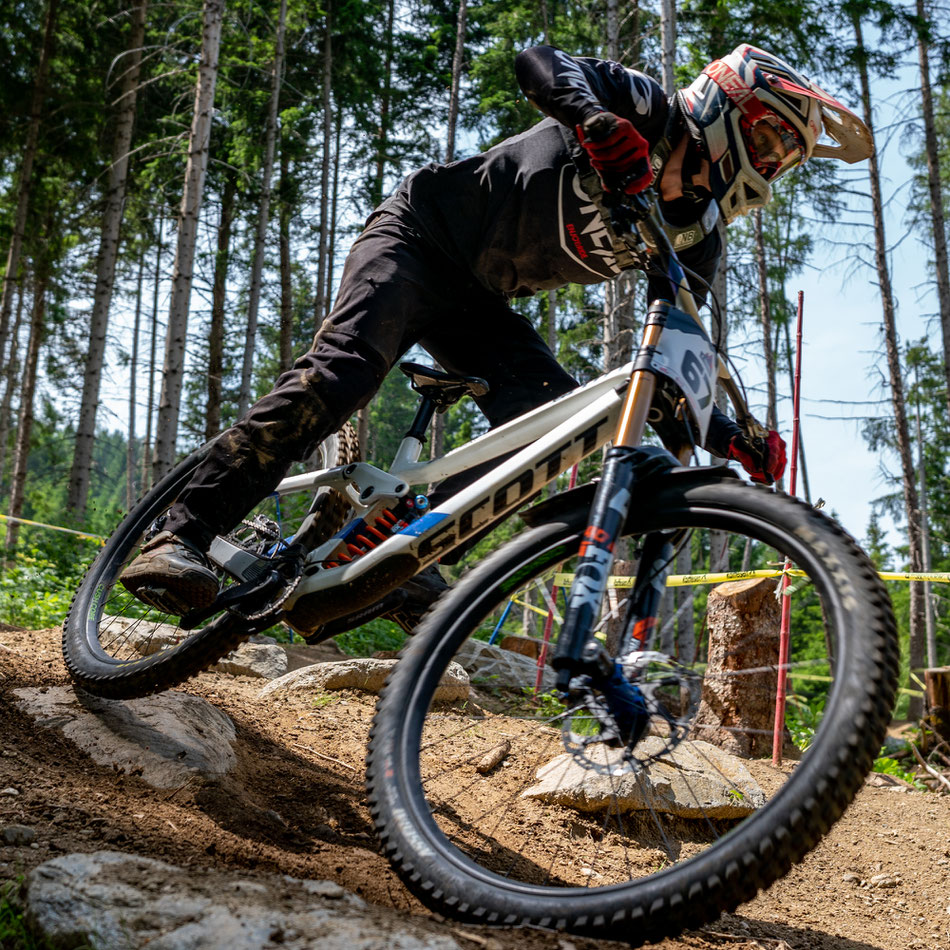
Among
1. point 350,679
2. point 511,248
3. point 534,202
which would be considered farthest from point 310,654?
point 534,202

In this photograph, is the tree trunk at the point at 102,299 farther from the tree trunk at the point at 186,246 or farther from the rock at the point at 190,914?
the rock at the point at 190,914

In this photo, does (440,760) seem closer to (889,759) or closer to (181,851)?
(181,851)

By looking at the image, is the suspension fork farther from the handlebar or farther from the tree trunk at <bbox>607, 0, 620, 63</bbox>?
the tree trunk at <bbox>607, 0, 620, 63</bbox>

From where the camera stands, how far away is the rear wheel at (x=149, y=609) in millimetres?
2676

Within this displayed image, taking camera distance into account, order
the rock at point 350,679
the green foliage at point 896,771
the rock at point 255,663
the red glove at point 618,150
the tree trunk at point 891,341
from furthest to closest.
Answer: the tree trunk at point 891,341 < the green foliage at point 896,771 < the rock at point 255,663 < the rock at point 350,679 < the red glove at point 618,150

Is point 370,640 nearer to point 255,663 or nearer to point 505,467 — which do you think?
point 255,663

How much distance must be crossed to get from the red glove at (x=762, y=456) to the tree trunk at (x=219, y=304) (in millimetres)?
13913

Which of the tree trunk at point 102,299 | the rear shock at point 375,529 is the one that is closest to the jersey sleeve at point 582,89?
the rear shock at point 375,529

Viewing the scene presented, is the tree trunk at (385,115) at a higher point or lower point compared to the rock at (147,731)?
higher


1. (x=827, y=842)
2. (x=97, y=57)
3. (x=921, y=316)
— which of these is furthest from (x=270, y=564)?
(x=921, y=316)

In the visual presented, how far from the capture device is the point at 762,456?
2.50 meters

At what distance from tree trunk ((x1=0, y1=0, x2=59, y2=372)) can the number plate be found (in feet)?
52.8

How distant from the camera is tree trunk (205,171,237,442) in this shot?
16141 mm

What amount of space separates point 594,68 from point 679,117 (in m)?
0.30
